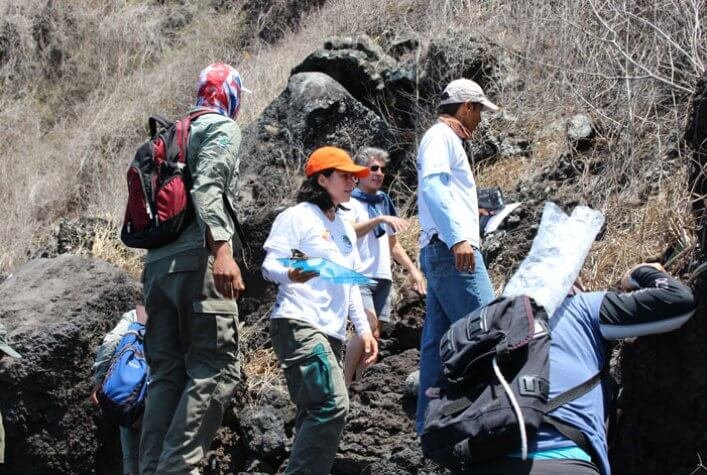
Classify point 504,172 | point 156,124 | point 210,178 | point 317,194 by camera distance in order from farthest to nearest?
point 504,172 < point 317,194 < point 156,124 < point 210,178

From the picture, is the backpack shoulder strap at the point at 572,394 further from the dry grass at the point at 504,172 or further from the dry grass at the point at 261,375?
the dry grass at the point at 504,172

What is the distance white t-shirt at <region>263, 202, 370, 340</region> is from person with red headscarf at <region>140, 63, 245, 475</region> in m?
0.32

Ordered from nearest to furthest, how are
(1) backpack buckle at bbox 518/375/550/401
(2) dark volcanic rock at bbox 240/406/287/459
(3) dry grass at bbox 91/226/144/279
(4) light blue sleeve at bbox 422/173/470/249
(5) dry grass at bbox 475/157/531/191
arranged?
(1) backpack buckle at bbox 518/375/550/401
(4) light blue sleeve at bbox 422/173/470/249
(2) dark volcanic rock at bbox 240/406/287/459
(5) dry grass at bbox 475/157/531/191
(3) dry grass at bbox 91/226/144/279

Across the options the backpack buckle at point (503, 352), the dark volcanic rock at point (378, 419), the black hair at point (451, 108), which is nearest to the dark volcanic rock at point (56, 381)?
the dark volcanic rock at point (378, 419)

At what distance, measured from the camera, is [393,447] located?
619 centimetres

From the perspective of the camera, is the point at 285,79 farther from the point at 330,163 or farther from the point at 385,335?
the point at 330,163

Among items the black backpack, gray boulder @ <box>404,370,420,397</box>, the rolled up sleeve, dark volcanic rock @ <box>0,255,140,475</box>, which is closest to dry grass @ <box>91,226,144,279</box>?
dark volcanic rock @ <box>0,255,140,475</box>

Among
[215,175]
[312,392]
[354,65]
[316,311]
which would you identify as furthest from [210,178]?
[354,65]

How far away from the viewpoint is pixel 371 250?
695cm

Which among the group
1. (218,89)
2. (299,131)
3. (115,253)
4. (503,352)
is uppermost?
(218,89)

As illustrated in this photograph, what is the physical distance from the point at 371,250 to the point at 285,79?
5.99 m

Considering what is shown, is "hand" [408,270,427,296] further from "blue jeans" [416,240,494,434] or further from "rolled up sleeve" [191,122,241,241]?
"rolled up sleeve" [191,122,241,241]

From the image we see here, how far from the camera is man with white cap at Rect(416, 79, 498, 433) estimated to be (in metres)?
5.12

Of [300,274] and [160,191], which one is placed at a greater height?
[160,191]
